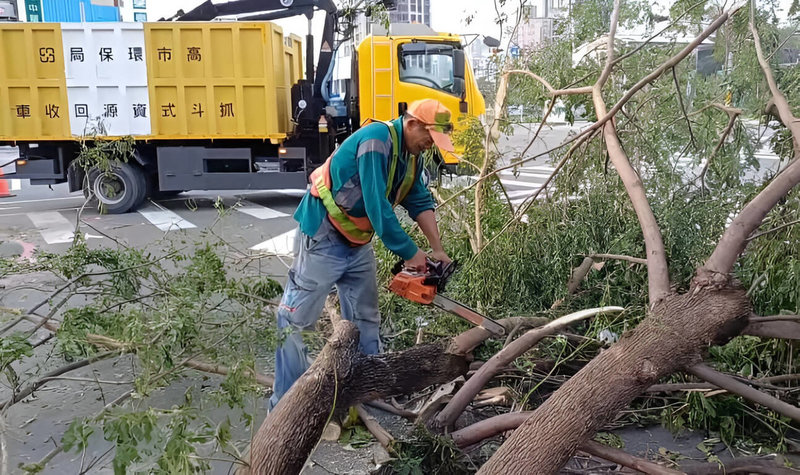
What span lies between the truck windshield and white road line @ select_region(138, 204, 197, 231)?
351 centimetres

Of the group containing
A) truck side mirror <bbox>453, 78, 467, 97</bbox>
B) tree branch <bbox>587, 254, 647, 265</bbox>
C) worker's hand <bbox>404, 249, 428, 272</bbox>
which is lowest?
tree branch <bbox>587, 254, 647, 265</bbox>

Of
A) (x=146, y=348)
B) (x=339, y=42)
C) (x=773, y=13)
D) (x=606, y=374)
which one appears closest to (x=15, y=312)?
(x=146, y=348)

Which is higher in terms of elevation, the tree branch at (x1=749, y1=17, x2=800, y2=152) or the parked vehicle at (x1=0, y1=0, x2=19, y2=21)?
the parked vehicle at (x1=0, y1=0, x2=19, y2=21)

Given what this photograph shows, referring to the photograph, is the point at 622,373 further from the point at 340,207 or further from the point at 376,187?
the point at 340,207

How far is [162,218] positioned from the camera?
9.05 metres

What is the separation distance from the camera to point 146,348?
2506 millimetres

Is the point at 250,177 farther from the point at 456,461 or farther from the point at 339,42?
the point at 456,461

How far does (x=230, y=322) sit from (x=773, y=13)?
3.59 m

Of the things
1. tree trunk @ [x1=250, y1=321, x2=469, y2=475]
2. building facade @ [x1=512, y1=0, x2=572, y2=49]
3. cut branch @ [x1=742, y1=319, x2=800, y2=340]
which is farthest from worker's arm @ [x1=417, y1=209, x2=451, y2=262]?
building facade @ [x1=512, y1=0, x2=572, y2=49]

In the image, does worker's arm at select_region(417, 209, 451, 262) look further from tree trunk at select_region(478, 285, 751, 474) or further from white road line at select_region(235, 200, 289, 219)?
white road line at select_region(235, 200, 289, 219)

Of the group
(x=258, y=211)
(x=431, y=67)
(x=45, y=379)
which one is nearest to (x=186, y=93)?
(x=258, y=211)

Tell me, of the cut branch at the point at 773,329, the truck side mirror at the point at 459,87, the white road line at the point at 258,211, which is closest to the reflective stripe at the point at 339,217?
the cut branch at the point at 773,329

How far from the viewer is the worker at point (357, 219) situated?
3018 millimetres

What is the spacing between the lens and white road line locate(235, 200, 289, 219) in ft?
29.8
